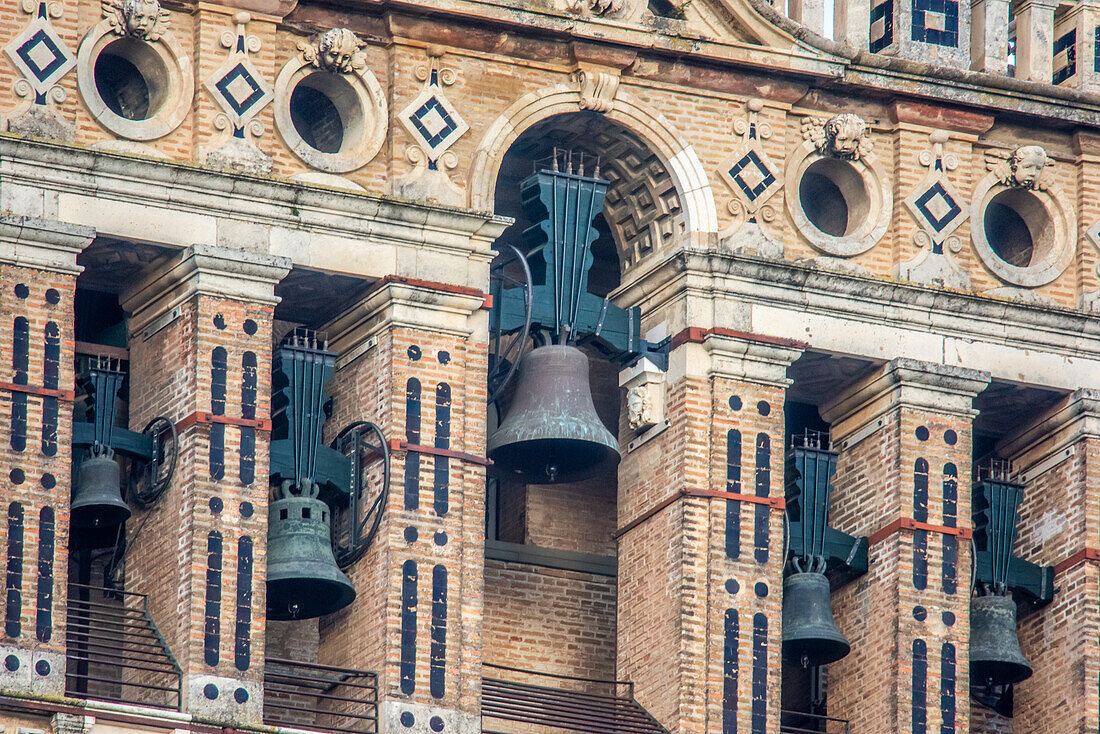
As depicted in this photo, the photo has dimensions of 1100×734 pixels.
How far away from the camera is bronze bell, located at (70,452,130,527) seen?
134ft

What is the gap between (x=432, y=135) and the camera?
141ft

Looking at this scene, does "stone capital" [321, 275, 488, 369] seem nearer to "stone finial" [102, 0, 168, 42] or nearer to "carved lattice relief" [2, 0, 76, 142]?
"stone finial" [102, 0, 168, 42]

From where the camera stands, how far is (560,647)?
44.6m

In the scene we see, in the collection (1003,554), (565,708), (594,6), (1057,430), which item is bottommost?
(565,708)

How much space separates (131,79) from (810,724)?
10.1 metres

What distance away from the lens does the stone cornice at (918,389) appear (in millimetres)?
44094

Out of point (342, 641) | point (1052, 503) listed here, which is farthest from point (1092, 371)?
point (342, 641)

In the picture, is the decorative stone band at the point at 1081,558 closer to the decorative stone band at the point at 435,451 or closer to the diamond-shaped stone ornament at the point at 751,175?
the diamond-shaped stone ornament at the point at 751,175

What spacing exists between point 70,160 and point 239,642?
16.4 feet

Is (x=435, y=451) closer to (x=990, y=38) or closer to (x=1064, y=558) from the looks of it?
(x=1064, y=558)

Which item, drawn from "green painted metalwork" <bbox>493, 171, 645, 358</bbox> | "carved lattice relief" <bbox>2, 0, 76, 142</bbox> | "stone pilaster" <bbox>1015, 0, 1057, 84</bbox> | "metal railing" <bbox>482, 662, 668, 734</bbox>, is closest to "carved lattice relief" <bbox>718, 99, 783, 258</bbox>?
"green painted metalwork" <bbox>493, 171, 645, 358</bbox>

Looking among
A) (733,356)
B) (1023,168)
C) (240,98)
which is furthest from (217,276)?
(1023,168)

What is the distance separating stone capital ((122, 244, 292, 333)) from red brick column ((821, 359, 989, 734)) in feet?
22.3

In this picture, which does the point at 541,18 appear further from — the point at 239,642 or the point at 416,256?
the point at 239,642
